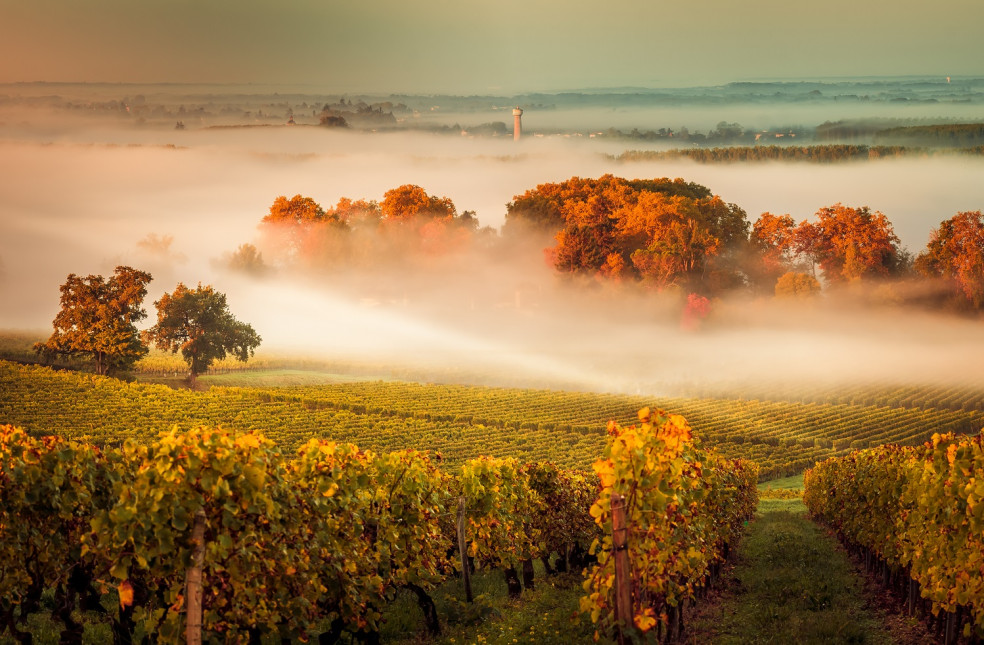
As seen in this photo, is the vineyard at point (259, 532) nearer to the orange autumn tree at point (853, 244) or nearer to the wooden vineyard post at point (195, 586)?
the wooden vineyard post at point (195, 586)

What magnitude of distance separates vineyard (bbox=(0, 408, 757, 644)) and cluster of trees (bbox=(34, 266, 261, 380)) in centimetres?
3841

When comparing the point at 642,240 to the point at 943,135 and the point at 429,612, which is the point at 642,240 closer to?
the point at 943,135

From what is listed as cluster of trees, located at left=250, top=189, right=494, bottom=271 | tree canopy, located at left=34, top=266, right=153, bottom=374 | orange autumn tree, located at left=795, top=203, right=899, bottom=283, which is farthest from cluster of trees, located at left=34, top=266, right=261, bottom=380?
orange autumn tree, located at left=795, top=203, right=899, bottom=283

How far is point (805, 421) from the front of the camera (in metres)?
49.4

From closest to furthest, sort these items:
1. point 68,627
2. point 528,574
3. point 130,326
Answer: point 68,627 < point 528,574 < point 130,326

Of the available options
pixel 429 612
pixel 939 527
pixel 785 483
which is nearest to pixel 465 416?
pixel 785 483

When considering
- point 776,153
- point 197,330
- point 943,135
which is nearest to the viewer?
point 197,330

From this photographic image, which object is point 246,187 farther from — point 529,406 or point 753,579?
point 753,579

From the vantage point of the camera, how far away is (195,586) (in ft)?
24.1

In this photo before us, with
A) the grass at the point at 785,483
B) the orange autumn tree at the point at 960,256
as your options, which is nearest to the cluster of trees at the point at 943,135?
the orange autumn tree at the point at 960,256

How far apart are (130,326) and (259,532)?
144ft

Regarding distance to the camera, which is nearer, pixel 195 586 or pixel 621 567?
pixel 195 586

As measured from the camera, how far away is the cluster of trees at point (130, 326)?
48281 mm

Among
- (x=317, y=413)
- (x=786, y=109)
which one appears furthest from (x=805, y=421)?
(x=786, y=109)
